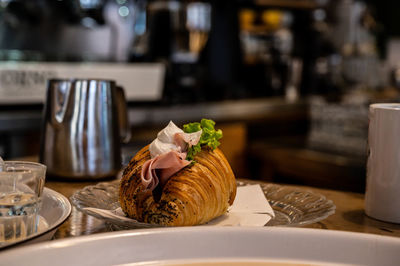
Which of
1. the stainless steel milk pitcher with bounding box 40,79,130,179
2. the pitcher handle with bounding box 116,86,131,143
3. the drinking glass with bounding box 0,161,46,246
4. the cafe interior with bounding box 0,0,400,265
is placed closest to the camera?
the cafe interior with bounding box 0,0,400,265

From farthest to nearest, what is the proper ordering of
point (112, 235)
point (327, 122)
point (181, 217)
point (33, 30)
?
point (33, 30), point (327, 122), point (181, 217), point (112, 235)

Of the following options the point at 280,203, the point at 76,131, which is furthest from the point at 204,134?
the point at 76,131

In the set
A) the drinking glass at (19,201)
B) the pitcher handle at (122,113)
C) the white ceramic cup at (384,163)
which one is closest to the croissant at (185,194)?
the drinking glass at (19,201)

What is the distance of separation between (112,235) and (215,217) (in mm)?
245

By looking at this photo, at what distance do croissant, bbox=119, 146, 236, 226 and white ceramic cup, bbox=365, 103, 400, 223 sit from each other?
227mm

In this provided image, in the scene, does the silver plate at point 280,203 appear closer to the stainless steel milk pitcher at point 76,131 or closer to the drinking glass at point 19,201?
the drinking glass at point 19,201

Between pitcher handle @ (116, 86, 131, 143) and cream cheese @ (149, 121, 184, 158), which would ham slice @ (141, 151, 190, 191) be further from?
pitcher handle @ (116, 86, 131, 143)

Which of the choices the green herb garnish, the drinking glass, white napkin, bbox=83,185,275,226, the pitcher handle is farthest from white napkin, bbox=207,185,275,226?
the pitcher handle

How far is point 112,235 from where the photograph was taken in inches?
19.7

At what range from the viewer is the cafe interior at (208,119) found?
0.51m

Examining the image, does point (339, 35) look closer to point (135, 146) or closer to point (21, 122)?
point (135, 146)

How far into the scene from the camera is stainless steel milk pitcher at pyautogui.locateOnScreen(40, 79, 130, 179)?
1.01 metres

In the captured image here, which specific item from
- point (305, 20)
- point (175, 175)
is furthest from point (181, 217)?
point (305, 20)

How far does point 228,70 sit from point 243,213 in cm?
283
